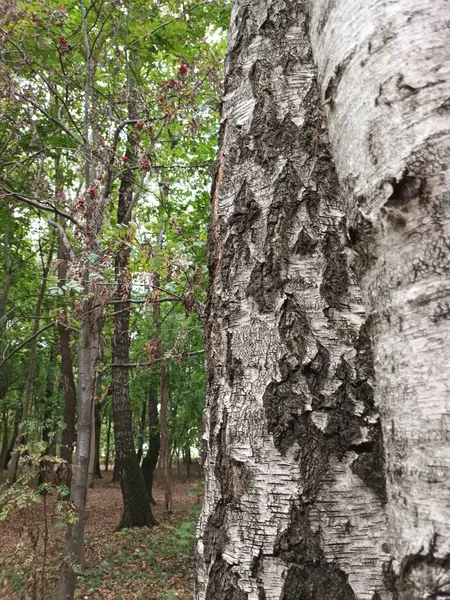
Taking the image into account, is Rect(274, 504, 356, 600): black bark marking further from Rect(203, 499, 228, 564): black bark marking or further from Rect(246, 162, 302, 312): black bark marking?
Rect(246, 162, 302, 312): black bark marking

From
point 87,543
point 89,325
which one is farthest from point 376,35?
point 87,543

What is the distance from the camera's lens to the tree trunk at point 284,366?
896 mm

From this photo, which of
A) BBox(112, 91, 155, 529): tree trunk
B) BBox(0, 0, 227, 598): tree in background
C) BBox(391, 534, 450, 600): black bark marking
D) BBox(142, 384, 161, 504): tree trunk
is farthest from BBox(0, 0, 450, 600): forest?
BBox(142, 384, 161, 504): tree trunk

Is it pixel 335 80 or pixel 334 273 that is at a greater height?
pixel 335 80

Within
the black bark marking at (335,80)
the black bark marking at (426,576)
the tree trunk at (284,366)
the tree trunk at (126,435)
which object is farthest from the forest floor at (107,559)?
the black bark marking at (335,80)

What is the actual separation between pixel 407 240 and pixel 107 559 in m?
9.17

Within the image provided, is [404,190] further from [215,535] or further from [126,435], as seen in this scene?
[126,435]

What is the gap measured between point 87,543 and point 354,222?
10.2 m

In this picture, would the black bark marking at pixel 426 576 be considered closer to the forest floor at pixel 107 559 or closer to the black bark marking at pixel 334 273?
the black bark marking at pixel 334 273

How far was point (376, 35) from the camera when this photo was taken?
26.7 inches

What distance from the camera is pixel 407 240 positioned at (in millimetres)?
567

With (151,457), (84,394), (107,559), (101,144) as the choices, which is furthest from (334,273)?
(151,457)

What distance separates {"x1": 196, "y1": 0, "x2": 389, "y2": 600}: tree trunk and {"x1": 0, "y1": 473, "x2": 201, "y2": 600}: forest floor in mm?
3513

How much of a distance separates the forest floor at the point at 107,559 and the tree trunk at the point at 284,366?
3.51m
